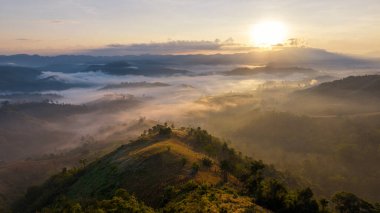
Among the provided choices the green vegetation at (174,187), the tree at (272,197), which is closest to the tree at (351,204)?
the green vegetation at (174,187)

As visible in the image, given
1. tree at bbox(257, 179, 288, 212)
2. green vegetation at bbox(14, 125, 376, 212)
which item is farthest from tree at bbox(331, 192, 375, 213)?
tree at bbox(257, 179, 288, 212)

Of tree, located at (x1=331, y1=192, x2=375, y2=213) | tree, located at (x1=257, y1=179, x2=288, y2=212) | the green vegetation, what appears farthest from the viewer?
tree, located at (x1=331, y1=192, x2=375, y2=213)

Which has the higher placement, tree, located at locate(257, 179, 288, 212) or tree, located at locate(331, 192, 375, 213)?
tree, located at locate(257, 179, 288, 212)

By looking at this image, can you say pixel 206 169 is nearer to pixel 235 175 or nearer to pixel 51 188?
pixel 235 175

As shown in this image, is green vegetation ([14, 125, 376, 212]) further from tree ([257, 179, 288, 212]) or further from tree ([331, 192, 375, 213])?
tree ([331, 192, 375, 213])

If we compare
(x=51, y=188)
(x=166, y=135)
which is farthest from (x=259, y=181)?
(x=51, y=188)

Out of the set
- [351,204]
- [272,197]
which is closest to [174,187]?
[272,197]

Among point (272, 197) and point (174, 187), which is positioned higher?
point (272, 197)

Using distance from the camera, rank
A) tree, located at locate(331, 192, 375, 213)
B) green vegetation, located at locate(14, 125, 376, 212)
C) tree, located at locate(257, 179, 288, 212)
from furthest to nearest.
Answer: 1. tree, located at locate(331, 192, 375, 213)
2. tree, located at locate(257, 179, 288, 212)
3. green vegetation, located at locate(14, 125, 376, 212)

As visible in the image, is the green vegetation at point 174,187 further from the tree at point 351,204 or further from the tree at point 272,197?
the tree at point 351,204

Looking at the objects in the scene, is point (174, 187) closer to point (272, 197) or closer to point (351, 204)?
point (272, 197)

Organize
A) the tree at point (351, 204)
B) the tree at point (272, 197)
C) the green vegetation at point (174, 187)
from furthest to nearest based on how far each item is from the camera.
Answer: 1. the tree at point (351, 204)
2. the tree at point (272, 197)
3. the green vegetation at point (174, 187)

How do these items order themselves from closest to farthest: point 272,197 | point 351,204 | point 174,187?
point 272,197 → point 351,204 → point 174,187
